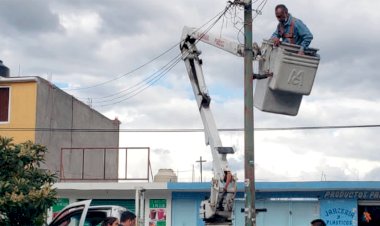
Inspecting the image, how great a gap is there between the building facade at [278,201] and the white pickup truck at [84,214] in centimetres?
676

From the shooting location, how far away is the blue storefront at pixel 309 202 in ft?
74.1

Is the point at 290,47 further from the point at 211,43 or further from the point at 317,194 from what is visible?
the point at 317,194

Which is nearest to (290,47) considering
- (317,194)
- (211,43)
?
(211,43)

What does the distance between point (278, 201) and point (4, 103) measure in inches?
457

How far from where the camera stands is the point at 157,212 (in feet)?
80.6

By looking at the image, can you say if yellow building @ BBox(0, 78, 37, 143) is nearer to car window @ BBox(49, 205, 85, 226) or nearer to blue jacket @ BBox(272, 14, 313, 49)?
car window @ BBox(49, 205, 85, 226)

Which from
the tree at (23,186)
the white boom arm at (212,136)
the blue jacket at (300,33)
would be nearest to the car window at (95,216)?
the tree at (23,186)

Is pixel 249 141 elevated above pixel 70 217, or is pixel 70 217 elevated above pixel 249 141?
pixel 249 141

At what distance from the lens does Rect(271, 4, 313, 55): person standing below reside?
12266mm

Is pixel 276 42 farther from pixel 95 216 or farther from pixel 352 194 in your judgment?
pixel 352 194

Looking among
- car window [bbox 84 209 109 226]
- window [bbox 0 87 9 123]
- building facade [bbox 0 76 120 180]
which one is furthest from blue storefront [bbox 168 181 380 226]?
window [bbox 0 87 9 123]

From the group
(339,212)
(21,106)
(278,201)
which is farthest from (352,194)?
(21,106)

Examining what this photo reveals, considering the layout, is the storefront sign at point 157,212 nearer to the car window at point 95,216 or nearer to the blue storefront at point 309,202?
the blue storefront at point 309,202

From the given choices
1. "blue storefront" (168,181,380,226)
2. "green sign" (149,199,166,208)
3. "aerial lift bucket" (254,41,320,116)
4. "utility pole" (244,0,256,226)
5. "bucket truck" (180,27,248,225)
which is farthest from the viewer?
"green sign" (149,199,166,208)
